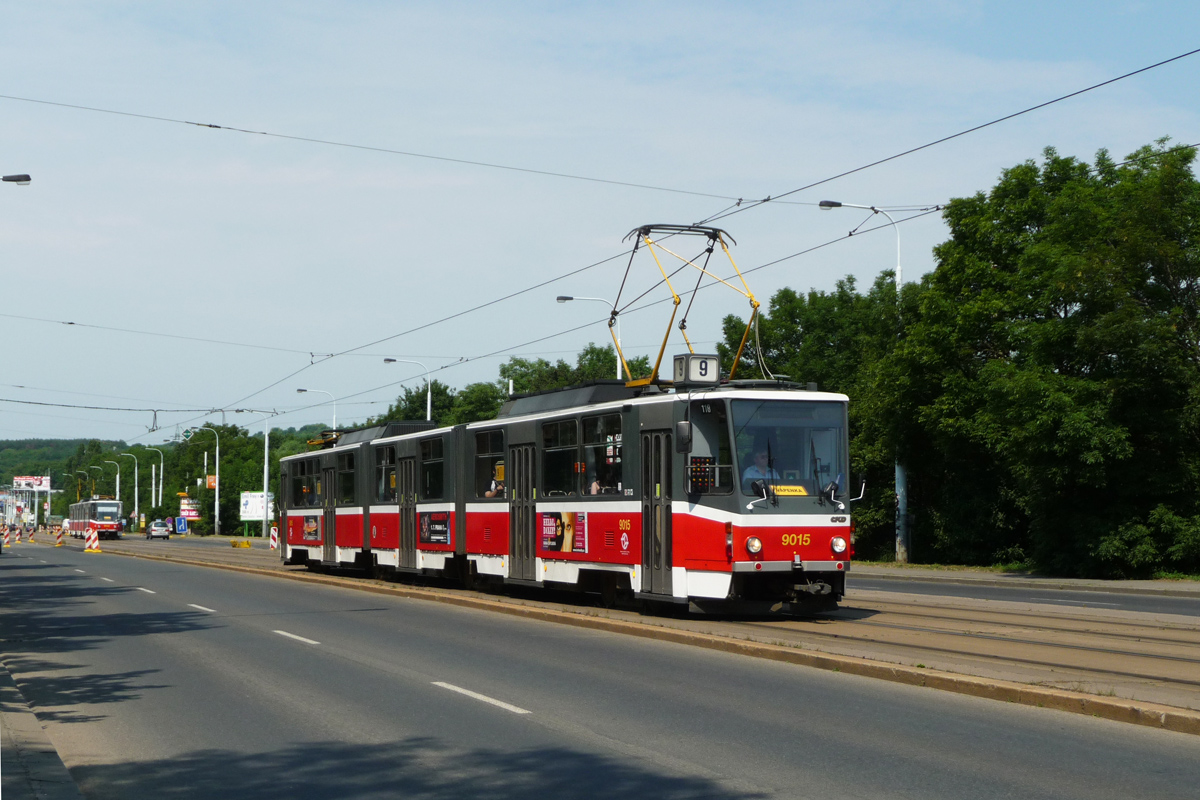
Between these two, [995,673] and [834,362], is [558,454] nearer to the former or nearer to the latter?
[995,673]

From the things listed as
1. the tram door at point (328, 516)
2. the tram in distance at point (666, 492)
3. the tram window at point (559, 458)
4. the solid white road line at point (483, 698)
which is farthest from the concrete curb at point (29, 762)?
the tram door at point (328, 516)

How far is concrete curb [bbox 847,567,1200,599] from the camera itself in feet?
80.5

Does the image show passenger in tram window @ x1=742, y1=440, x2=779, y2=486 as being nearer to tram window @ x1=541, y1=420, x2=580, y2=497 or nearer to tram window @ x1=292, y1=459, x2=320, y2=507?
tram window @ x1=541, y1=420, x2=580, y2=497

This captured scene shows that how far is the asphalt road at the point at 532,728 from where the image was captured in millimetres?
7242

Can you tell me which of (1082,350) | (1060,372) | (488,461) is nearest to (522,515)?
(488,461)

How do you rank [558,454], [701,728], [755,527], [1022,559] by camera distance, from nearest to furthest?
1. [701,728]
2. [755,527]
3. [558,454]
4. [1022,559]

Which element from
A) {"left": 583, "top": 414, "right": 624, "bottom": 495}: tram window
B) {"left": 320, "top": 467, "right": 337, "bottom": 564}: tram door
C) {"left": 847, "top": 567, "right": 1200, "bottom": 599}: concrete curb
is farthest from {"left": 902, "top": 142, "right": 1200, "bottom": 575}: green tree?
{"left": 320, "top": 467, "right": 337, "bottom": 564}: tram door

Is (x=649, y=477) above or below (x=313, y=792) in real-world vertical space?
above

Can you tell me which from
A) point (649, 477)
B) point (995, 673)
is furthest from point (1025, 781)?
point (649, 477)

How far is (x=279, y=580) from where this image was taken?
99.0ft

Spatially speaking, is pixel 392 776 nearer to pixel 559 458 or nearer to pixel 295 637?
pixel 295 637

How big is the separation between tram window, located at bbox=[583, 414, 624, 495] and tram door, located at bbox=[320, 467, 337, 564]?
47.7 feet

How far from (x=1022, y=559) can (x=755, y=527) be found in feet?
79.4

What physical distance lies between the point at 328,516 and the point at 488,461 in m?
11.1
